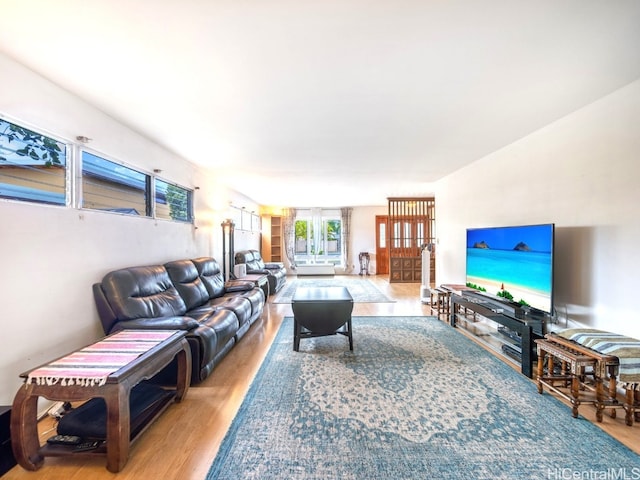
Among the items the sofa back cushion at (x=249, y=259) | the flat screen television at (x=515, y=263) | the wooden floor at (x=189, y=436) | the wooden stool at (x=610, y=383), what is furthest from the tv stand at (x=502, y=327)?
the sofa back cushion at (x=249, y=259)

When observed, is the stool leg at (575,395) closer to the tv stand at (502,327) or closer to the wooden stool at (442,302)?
the tv stand at (502,327)

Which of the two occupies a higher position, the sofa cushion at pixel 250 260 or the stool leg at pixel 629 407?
the sofa cushion at pixel 250 260

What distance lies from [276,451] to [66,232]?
7.53ft

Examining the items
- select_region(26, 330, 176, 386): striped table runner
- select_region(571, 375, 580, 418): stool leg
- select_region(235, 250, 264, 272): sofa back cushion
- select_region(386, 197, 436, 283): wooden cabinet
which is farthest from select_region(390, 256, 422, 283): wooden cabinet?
select_region(26, 330, 176, 386): striped table runner

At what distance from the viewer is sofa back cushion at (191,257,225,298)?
12.6 ft

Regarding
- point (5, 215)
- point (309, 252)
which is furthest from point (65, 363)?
point (309, 252)

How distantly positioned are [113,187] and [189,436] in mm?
2445

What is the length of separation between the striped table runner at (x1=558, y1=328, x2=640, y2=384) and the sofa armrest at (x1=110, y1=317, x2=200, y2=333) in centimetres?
311

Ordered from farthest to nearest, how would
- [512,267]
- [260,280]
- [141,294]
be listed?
[260,280] < [512,267] < [141,294]

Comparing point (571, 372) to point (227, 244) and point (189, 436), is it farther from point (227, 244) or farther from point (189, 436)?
point (227, 244)

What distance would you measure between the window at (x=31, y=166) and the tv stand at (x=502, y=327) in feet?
13.7

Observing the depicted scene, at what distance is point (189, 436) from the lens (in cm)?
172

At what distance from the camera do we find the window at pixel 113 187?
241 cm

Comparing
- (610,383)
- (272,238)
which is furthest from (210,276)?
(272,238)
